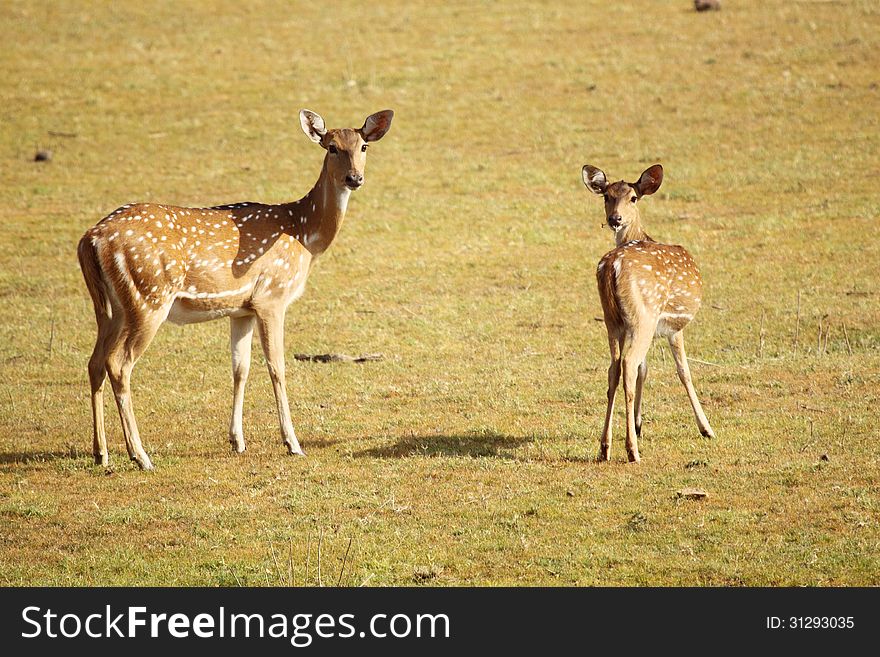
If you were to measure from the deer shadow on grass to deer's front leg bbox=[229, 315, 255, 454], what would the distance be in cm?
121

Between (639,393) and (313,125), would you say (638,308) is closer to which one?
(639,393)

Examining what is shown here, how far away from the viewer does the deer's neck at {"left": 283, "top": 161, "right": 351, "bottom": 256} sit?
1369cm

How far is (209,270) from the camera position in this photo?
12734 mm

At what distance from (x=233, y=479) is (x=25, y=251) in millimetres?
12085

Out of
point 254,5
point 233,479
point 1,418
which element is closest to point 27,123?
point 254,5

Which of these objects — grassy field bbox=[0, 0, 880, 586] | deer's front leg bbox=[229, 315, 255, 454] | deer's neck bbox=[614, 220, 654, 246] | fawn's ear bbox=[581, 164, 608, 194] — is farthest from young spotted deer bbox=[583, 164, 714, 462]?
deer's front leg bbox=[229, 315, 255, 454]

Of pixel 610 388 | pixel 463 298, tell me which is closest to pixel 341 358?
pixel 463 298

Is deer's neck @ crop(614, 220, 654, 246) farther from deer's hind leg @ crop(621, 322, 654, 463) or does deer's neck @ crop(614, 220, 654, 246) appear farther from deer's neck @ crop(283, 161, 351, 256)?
deer's neck @ crop(283, 161, 351, 256)

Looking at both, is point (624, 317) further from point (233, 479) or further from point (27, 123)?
point (27, 123)

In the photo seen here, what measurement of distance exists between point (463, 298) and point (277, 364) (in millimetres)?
7263

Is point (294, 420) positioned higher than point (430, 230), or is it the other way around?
point (430, 230)

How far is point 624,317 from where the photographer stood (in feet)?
40.1

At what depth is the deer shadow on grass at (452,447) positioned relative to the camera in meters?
12.9

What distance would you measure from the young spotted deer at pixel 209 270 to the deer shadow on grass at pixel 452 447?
904 millimetres
